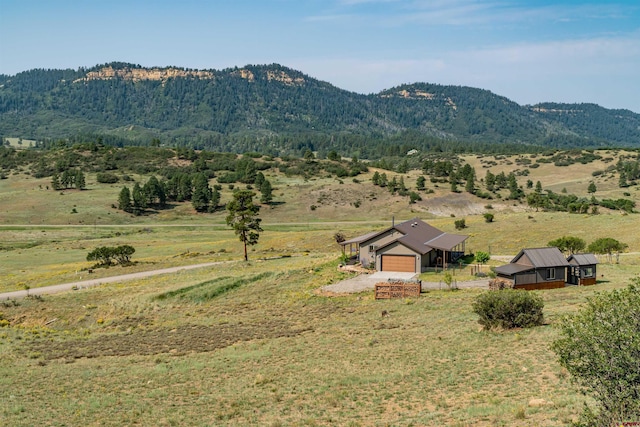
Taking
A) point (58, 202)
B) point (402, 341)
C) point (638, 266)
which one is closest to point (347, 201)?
point (58, 202)

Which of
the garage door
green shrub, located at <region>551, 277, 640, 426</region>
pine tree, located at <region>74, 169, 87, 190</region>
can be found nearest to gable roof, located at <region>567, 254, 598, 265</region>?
the garage door

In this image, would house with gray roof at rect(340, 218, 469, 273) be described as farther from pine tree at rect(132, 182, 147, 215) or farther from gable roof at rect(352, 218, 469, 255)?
pine tree at rect(132, 182, 147, 215)

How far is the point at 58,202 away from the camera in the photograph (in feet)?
445

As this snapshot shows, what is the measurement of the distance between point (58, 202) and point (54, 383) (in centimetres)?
12062

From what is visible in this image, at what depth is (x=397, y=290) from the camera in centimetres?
4369

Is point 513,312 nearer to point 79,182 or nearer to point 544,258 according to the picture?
point 544,258

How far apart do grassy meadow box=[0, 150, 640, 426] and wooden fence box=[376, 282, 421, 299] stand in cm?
168

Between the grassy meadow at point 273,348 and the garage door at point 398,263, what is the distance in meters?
5.23

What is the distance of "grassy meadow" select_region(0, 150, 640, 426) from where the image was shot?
813 inches

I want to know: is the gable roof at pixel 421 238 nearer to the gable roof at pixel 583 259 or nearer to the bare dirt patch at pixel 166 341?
the gable roof at pixel 583 259

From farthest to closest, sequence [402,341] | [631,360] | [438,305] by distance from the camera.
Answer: [438,305]
[402,341]
[631,360]

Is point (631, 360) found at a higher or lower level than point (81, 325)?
higher

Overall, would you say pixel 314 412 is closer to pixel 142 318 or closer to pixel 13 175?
pixel 142 318

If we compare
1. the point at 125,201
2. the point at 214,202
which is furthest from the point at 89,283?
the point at 214,202
